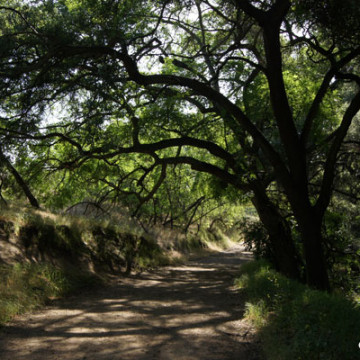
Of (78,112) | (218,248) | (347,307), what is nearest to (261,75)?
(78,112)

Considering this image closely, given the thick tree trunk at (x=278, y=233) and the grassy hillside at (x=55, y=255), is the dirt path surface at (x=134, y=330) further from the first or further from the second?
the thick tree trunk at (x=278, y=233)

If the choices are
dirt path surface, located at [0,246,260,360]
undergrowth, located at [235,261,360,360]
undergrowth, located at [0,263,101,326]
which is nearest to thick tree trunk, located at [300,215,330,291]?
undergrowth, located at [235,261,360,360]

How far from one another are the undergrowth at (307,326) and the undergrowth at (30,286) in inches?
177

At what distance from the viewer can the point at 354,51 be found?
7.79 m

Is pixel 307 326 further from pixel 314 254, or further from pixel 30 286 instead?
pixel 30 286

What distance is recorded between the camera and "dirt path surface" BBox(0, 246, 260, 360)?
5.40 meters

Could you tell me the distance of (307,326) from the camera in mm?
4480

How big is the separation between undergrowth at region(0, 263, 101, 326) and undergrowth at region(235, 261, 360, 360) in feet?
14.7

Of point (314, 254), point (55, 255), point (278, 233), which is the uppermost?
point (278, 233)

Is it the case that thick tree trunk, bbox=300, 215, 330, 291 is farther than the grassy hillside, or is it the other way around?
thick tree trunk, bbox=300, 215, 330, 291

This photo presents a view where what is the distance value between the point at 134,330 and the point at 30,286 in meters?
3.01

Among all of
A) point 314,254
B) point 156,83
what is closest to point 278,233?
point 314,254

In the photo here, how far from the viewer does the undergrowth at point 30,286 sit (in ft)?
23.4

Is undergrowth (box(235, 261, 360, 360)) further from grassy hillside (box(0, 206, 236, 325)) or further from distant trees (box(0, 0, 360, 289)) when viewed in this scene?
grassy hillside (box(0, 206, 236, 325))
